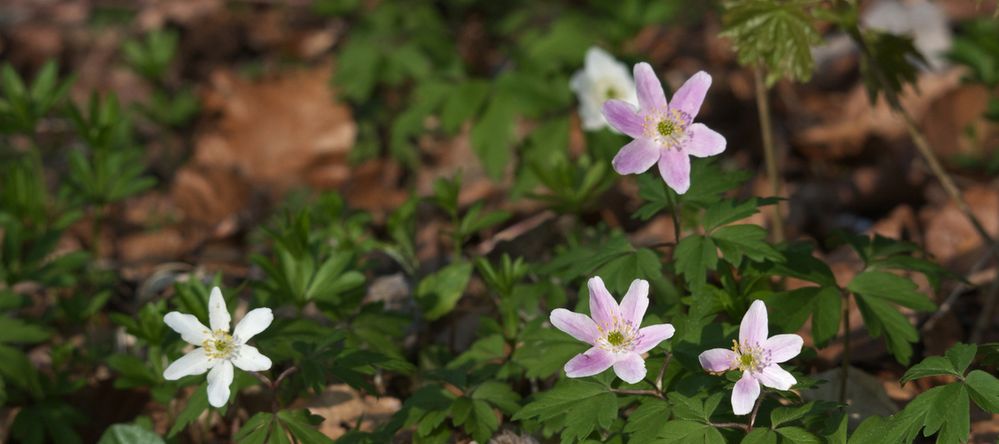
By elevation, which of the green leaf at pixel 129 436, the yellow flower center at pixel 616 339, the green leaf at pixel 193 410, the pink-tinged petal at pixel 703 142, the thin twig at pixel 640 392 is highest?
the pink-tinged petal at pixel 703 142

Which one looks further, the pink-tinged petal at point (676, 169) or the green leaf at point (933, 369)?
the pink-tinged petal at point (676, 169)

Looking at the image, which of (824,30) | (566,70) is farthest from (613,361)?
(824,30)

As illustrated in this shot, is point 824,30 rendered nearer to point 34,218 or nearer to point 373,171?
point 373,171

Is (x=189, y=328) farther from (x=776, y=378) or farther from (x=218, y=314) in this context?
(x=776, y=378)

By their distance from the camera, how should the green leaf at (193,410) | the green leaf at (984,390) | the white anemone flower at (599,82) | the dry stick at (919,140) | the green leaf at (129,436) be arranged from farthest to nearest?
the white anemone flower at (599,82)
the dry stick at (919,140)
the green leaf at (129,436)
the green leaf at (193,410)
the green leaf at (984,390)

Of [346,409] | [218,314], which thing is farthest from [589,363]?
[346,409]

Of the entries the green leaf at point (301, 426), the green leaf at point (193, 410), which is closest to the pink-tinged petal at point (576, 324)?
the green leaf at point (301, 426)

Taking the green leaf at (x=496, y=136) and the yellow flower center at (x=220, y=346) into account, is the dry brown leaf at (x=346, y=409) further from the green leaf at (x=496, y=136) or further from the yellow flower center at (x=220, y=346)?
the green leaf at (x=496, y=136)
